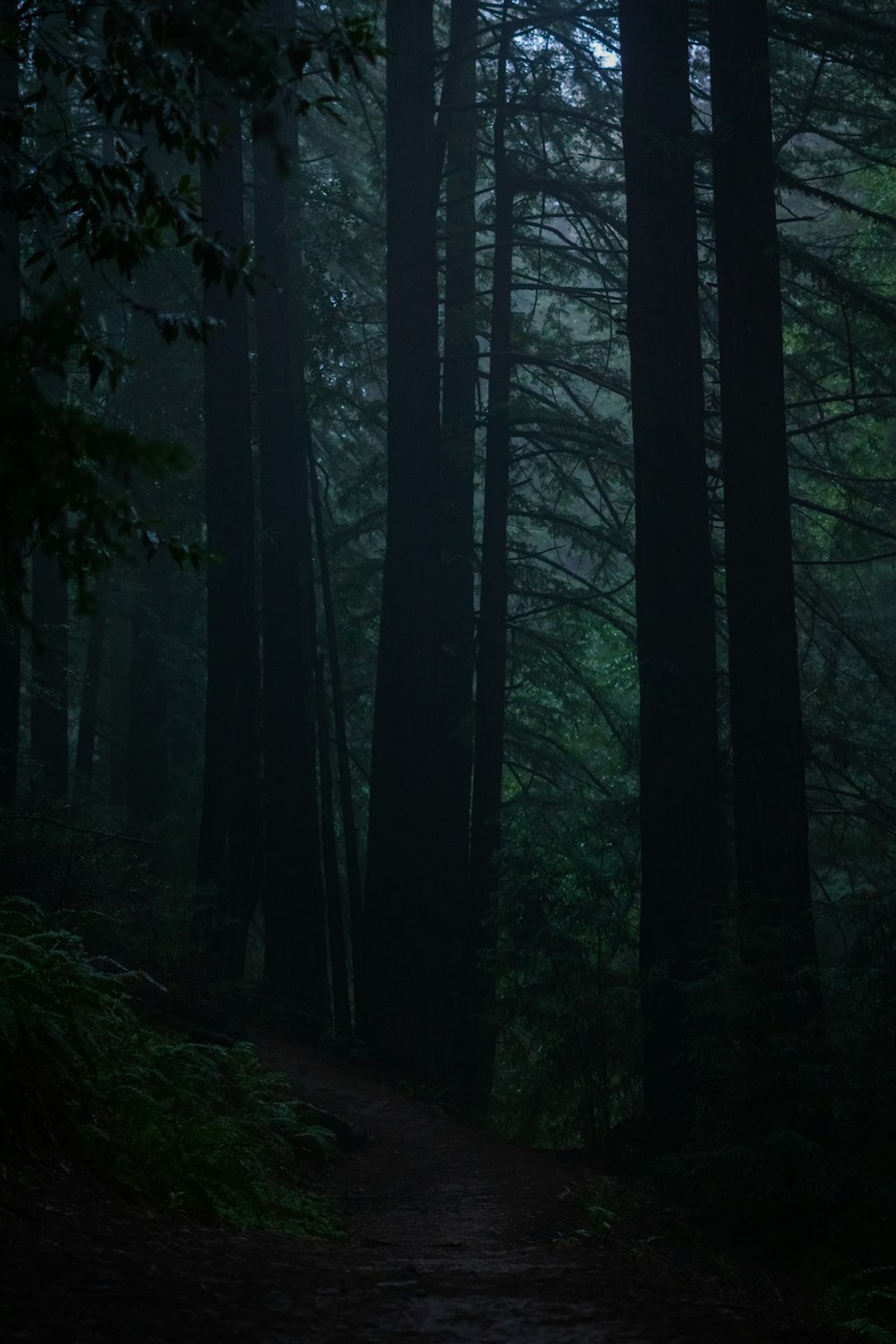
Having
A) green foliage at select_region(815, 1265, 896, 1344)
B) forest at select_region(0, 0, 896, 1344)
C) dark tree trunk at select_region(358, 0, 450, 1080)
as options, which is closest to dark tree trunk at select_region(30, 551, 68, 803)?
forest at select_region(0, 0, 896, 1344)

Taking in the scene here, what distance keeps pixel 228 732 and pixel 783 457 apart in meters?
7.77

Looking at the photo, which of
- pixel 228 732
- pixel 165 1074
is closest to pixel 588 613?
pixel 228 732

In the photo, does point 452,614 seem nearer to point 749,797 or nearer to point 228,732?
point 228,732

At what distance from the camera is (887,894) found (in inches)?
380

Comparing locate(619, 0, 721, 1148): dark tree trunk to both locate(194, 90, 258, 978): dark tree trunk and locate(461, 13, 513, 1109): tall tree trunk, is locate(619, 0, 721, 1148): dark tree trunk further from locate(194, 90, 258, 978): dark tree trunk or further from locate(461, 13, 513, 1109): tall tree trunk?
locate(194, 90, 258, 978): dark tree trunk

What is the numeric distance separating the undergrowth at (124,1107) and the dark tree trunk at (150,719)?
14.0 m

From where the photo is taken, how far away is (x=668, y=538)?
33.6 feet

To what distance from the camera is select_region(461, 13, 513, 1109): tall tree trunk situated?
1413 centimetres

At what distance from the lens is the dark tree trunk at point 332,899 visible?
15.2m

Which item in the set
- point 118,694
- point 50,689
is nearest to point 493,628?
point 50,689

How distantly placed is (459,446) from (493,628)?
93.2 inches

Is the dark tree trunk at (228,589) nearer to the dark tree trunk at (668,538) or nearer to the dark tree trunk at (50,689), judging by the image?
the dark tree trunk at (50,689)

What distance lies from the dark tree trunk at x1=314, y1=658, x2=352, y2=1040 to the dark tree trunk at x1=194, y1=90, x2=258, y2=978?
121 centimetres

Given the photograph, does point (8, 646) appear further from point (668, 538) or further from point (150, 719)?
point (150, 719)
